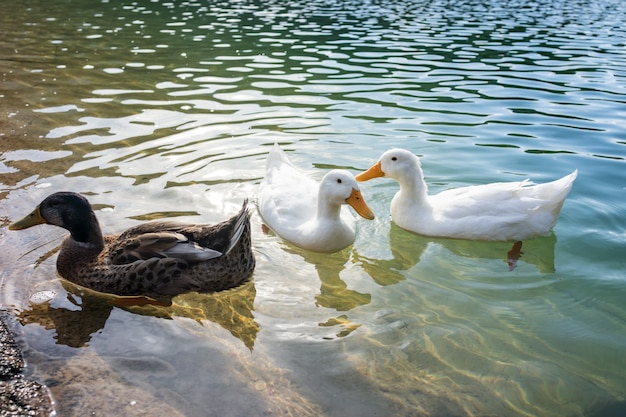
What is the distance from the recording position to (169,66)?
1349cm

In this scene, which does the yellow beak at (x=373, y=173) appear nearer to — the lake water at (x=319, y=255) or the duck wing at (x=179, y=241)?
the lake water at (x=319, y=255)

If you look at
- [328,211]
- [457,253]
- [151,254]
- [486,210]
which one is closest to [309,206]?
[328,211]

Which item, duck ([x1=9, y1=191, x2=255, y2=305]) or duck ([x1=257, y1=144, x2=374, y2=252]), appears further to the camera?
duck ([x1=257, y1=144, x2=374, y2=252])

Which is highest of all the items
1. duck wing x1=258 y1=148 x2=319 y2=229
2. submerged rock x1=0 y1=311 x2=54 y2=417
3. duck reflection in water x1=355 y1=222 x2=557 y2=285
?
submerged rock x1=0 y1=311 x2=54 y2=417

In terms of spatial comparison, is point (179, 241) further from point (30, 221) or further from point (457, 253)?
point (457, 253)

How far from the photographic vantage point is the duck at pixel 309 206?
20.2ft

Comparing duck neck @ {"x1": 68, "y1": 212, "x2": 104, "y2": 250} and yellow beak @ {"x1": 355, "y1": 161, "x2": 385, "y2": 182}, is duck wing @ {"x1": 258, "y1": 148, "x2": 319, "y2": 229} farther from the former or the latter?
duck neck @ {"x1": 68, "y1": 212, "x2": 104, "y2": 250}

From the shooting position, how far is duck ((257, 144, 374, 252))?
20.2ft

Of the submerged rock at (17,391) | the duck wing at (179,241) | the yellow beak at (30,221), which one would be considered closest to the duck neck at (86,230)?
the duck wing at (179,241)

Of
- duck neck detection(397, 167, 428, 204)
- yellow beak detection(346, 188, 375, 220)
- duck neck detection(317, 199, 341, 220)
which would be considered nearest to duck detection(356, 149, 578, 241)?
duck neck detection(397, 167, 428, 204)

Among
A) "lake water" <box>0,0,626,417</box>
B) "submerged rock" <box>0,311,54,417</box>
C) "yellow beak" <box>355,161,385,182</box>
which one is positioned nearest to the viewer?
"submerged rock" <box>0,311,54,417</box>

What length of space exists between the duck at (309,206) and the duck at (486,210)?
66 centimetres

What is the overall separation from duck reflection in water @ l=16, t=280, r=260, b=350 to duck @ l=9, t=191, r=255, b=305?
78 millimetres

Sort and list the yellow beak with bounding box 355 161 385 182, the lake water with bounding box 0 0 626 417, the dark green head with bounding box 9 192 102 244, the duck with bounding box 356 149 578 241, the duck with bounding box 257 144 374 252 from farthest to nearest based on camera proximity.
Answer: the yellow beak with bounding box 355 161 385 182
the duck with bounding box 356 149 578 241
the duck with bounding box 257 144 374 252
the dark green head with bounding box 9 192 102 244
the lake water with bounding box 0 0 626 417
